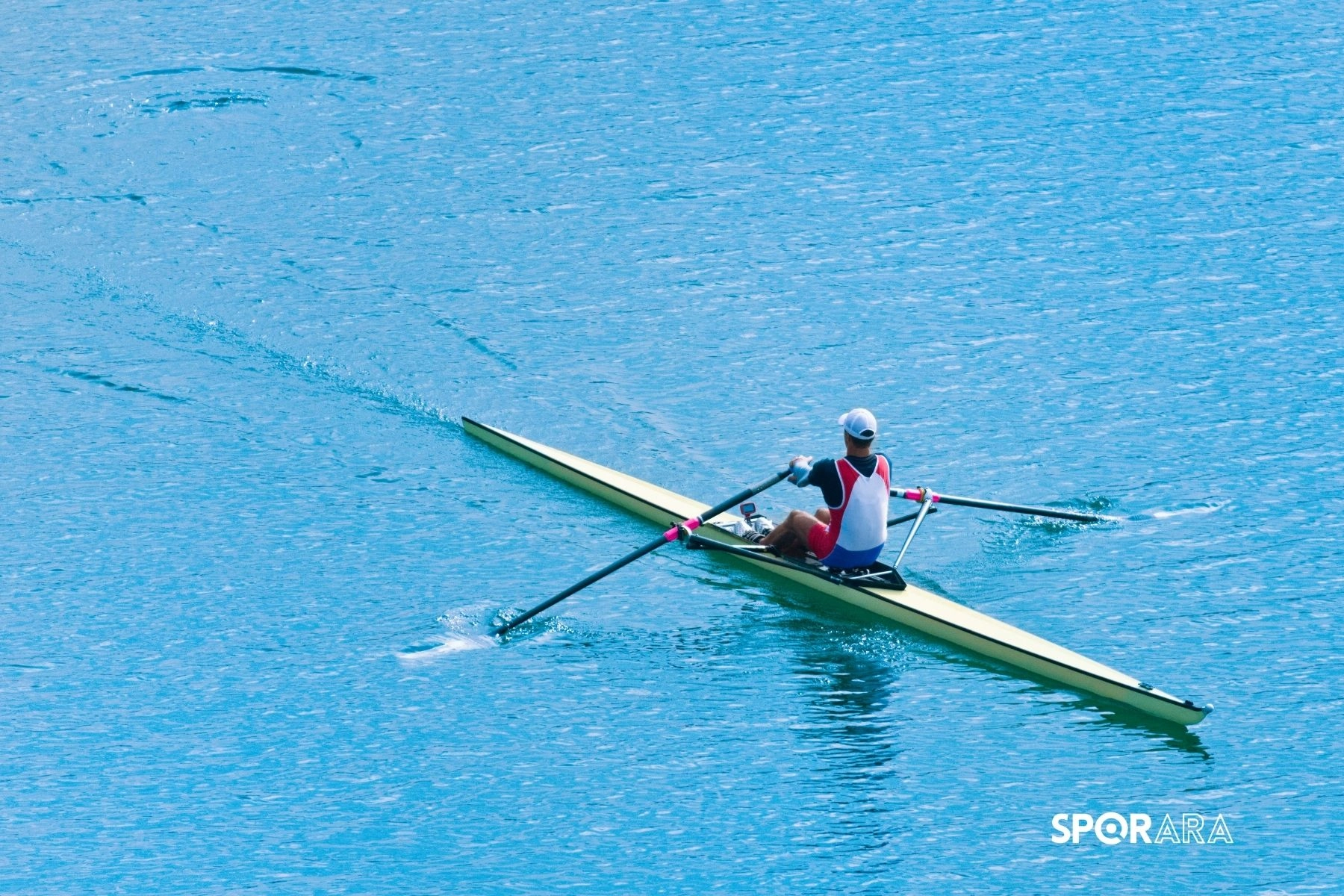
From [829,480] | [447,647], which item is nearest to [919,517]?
[829,480]

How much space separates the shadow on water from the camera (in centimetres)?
1072

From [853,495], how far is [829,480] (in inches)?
8.2

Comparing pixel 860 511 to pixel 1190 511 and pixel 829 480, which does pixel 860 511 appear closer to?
pixel 829 480

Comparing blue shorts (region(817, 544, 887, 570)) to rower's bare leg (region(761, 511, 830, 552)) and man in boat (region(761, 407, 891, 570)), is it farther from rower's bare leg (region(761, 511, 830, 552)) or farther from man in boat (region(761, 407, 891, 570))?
rower's bare leg (region(761, 511, 830, 552))

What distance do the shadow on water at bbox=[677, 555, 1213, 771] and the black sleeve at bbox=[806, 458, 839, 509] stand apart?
987 millimetres

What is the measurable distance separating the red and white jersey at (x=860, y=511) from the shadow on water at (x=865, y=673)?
60 centimetres

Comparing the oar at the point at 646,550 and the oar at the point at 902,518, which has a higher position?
the oar at the point at 902,518

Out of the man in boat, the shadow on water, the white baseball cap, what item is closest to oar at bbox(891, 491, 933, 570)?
the shadow on water

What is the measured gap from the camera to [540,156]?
2095 centimetres

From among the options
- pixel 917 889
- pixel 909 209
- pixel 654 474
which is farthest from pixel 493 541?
pixel 909 209

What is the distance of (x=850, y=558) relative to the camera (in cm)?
1177

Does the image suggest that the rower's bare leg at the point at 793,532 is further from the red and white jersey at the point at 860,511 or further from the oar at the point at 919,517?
the oar at the point at 919,517

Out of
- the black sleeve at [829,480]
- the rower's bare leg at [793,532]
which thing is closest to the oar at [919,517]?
the rower's bare leg at [793,532]

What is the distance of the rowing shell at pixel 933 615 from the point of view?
10.6 meters
